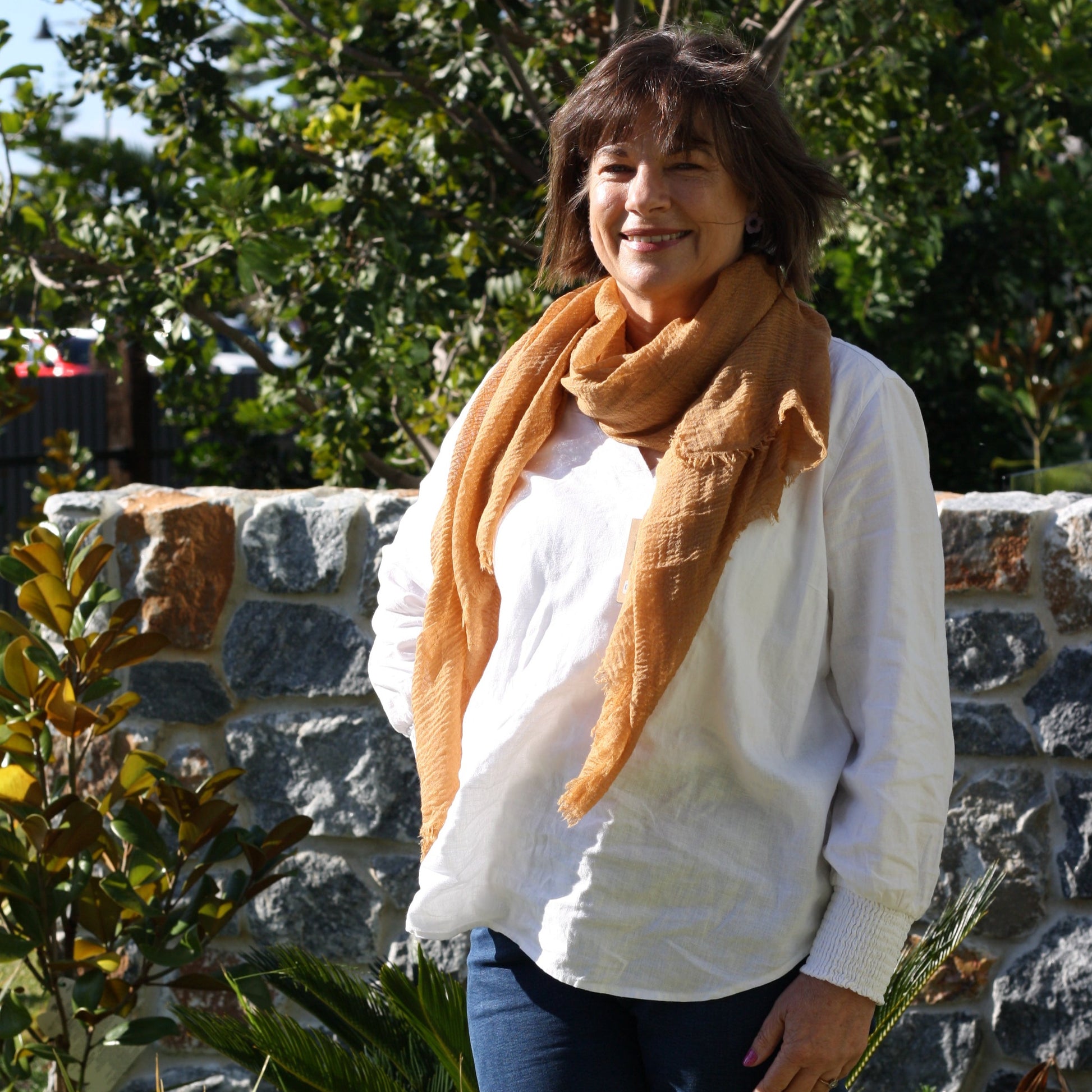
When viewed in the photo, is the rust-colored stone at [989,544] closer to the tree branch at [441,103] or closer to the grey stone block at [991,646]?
the grey stone block at [991,646]

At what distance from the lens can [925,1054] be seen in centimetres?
246

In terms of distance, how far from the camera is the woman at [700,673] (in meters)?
1.44

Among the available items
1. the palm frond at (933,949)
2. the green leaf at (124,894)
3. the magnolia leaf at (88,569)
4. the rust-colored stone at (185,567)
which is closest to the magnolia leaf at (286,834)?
the green leaf at (124,894)

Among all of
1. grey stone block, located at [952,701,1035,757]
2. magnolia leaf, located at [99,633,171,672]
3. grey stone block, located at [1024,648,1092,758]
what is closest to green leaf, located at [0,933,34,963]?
magnolia leaf, located at [99,633,171,672]

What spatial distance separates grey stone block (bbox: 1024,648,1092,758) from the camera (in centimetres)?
234

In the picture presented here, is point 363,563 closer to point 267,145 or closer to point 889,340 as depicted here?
point 267,145

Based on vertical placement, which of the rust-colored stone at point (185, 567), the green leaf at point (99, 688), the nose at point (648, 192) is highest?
the nose at point (648, 192)

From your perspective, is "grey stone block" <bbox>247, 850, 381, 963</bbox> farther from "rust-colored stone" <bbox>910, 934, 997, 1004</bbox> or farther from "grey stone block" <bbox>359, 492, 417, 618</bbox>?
"rust-colored stone" <bbox>910, 934, 997, 1004</bbox>

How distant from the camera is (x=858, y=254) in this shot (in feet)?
16.0

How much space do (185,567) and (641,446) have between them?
4.86 feet

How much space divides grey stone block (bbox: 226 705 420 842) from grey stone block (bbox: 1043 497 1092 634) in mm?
1294

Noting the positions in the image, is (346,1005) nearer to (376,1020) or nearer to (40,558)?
(376,1020)

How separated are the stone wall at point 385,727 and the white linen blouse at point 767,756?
96 cm

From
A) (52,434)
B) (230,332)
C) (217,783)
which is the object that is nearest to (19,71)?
(230,332)
